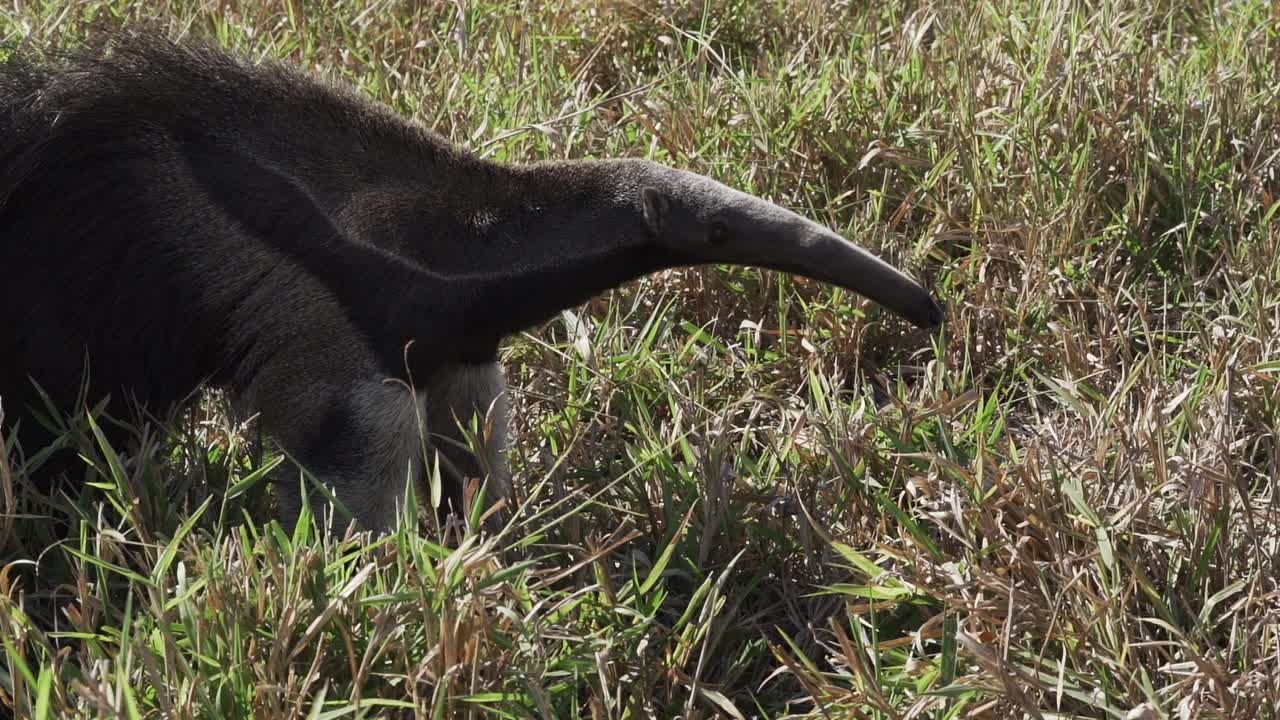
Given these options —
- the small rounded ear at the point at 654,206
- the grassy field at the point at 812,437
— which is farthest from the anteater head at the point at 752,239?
the grassy field at the point at 812,437

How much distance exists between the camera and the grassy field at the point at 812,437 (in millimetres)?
3193

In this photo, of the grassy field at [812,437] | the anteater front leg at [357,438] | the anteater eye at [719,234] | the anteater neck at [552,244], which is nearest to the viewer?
the grassy field at [812,437]

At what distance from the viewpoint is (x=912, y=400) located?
4.85 metres

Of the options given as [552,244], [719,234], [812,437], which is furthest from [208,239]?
[812,437]

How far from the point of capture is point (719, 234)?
4160 mm

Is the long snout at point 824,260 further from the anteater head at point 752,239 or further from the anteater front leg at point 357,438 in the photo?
the anteater front leg at point 357,438

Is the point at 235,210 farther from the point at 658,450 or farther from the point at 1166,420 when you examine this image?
the point at 1166,420

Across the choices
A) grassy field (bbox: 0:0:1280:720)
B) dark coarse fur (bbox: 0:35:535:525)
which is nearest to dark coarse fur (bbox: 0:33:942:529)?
dark coarse fur (bbox: 0:35:535:525)

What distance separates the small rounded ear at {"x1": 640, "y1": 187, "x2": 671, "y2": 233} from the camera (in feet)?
13.1

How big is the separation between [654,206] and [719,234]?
23 centimetres

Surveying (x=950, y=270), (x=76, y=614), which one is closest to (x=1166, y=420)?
(x=950, y=270)

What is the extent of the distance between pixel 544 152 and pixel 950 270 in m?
1.50

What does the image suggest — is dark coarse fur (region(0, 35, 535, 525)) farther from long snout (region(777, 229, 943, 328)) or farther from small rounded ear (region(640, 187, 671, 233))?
long snout (region(777, 229, 943, 328))

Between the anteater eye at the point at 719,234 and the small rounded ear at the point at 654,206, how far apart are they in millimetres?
164
